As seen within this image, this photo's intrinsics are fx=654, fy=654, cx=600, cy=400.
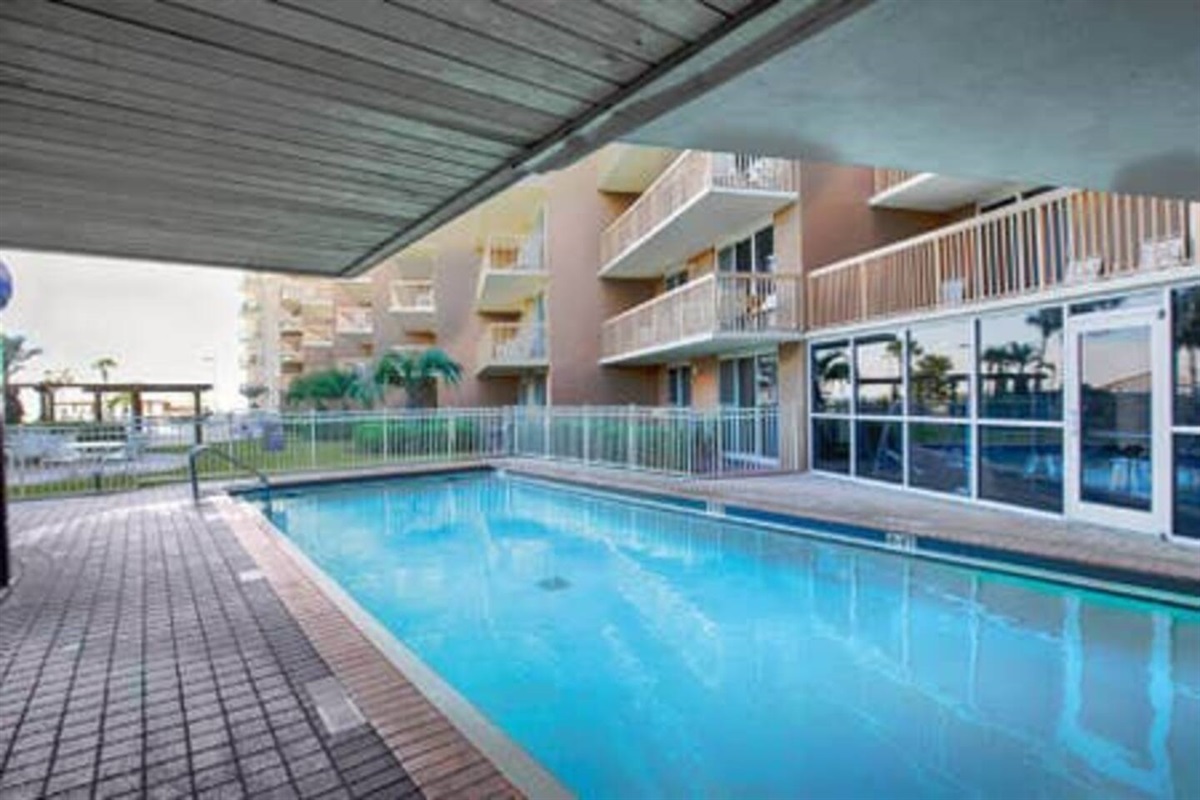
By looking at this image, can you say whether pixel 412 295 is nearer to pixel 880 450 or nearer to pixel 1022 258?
pixel 880 450

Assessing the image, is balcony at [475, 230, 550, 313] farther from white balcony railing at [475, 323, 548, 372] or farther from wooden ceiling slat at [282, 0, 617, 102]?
wooden ceiling slat at [282, 0, 617, 102]

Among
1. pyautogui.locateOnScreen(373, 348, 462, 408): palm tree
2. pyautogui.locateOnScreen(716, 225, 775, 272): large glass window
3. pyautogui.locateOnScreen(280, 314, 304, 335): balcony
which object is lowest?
pyautogui.locateOnScreen(373, 348, 462, 408): palm tree

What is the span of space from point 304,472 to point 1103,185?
12487 millimetres

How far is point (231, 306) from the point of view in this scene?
51344 millimetres

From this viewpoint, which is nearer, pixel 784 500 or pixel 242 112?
pixel 242 112

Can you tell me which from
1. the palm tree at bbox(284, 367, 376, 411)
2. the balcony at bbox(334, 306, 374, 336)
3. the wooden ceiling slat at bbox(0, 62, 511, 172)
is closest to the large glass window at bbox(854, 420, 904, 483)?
the wooden ceiling slat at bbox(0, 62, 511, 172)

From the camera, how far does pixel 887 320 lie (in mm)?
9477

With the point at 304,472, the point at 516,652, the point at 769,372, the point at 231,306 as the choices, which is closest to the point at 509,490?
the point at 304,472

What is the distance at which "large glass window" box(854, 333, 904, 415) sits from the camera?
31.1 feet

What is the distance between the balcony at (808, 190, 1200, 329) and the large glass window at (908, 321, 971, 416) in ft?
1.18

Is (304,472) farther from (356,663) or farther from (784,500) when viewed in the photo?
(356,663)

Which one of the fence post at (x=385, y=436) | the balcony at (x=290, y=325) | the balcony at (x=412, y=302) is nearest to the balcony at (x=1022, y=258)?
the fence post at (x=385, y=436)

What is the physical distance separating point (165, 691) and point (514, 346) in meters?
15.4

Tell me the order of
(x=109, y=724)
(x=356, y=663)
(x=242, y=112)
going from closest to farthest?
1. (x=242, y=112)
2. (x=109, y=724)
3. (x=356, y=663)
